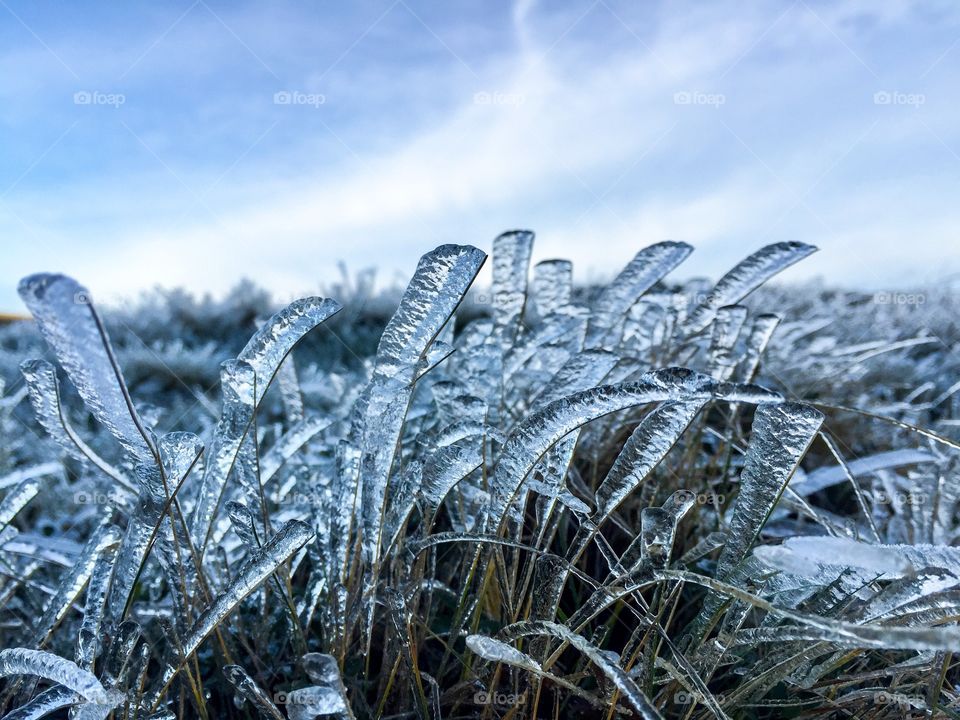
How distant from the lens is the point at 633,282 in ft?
4.81

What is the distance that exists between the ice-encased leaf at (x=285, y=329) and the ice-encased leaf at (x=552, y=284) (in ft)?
2.41

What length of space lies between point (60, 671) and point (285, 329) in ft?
1.29

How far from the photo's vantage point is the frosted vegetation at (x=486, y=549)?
0.81 metres

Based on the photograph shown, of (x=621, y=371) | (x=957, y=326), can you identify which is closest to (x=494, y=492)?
(x=621, y=371)

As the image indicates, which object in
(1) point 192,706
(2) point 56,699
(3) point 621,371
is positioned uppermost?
(3) point 621,371

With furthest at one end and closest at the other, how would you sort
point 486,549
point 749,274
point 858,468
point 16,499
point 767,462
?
point 858,468 → point 749,274 → point 16,499 → point 486,549 → point 767,462

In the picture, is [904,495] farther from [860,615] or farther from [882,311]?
[882,311]

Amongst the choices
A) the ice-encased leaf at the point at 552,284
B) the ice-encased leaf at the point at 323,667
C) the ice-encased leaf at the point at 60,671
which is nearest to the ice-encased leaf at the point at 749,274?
the ice-encased leaf at the point at 552,284

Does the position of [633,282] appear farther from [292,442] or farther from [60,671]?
[60,671]

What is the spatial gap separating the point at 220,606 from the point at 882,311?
4504mm

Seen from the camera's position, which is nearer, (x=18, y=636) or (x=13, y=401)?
(x=18, y=636)

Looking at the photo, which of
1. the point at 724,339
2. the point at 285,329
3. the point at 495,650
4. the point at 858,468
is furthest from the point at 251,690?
the point at 858,468

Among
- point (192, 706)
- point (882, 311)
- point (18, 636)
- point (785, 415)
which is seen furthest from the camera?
point (882, 311)

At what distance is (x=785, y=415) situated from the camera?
2.72 feet
